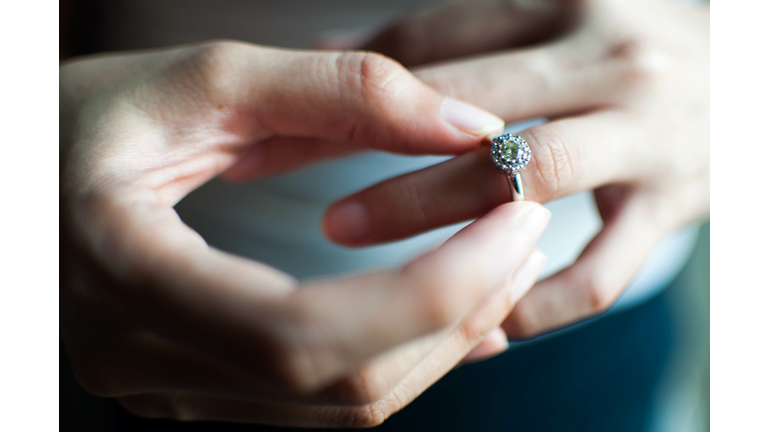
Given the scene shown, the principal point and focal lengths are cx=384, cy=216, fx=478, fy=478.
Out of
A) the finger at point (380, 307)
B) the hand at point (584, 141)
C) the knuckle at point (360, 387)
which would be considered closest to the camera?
the finger at point (380, 307)

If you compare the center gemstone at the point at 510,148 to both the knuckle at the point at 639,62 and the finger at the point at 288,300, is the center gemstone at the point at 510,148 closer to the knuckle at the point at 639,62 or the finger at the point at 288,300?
the finger at the point at 288,300

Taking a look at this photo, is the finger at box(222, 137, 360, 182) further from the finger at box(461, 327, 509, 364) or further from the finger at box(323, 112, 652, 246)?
the finger at box(461, 327, 509, 364)

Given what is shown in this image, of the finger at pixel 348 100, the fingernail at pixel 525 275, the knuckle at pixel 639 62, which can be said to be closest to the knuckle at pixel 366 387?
the fingernail at pixel 525 275

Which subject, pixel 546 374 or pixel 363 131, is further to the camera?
pixel 546 374

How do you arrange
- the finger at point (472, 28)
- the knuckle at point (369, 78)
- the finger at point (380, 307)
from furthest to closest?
1. the finger at point (472, 28)
2. the knuckle at point (369, 78)
3. the finger at point (380, 307)

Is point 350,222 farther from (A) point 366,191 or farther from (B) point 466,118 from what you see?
(B) point 466,118

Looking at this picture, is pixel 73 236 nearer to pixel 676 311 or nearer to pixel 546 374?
pixel 546 374

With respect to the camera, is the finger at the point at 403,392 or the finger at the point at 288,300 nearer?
the finger at the point at 288,300

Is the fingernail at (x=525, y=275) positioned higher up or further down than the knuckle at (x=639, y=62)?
further down

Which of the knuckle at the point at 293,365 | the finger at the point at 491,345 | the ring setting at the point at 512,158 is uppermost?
the ring setting at the point at 512,158

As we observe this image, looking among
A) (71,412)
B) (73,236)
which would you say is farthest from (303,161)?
(71,412)
